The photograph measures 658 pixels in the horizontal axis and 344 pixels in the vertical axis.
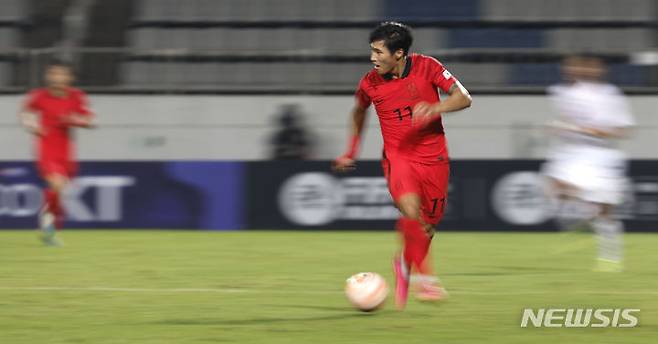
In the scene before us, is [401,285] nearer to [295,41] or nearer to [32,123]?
[32,123]

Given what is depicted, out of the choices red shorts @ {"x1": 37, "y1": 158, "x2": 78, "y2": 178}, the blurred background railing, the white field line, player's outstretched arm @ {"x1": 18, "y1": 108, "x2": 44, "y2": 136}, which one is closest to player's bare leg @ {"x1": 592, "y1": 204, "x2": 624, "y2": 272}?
the white field line

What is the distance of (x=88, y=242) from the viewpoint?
15.3 metres

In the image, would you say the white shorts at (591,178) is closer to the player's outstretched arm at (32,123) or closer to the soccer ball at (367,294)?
the soccer ball at (367,294)

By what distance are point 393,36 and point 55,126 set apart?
747 centimetres

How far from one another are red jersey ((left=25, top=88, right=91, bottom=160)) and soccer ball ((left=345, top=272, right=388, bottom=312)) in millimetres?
7150

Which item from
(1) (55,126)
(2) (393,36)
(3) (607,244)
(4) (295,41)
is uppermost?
(2) (393,36)

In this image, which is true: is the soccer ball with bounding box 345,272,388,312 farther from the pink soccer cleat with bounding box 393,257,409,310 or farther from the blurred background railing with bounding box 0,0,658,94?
the blurred background railing with bounding box 0,0,658,94

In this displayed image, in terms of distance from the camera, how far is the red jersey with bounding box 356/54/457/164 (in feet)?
28.9

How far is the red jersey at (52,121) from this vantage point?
1517 cm

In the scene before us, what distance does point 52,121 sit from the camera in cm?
1528

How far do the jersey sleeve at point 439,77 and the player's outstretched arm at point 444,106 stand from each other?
48 mm

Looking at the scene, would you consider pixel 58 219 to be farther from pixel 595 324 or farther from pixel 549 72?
pixel 595 324

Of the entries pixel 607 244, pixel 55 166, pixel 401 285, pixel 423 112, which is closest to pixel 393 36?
pixel 423 112

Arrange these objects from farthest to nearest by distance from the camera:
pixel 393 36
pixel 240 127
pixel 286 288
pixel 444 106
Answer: pixel 240 127 < pixel 286 288 < pixel 393 36 < pixel 444 106
